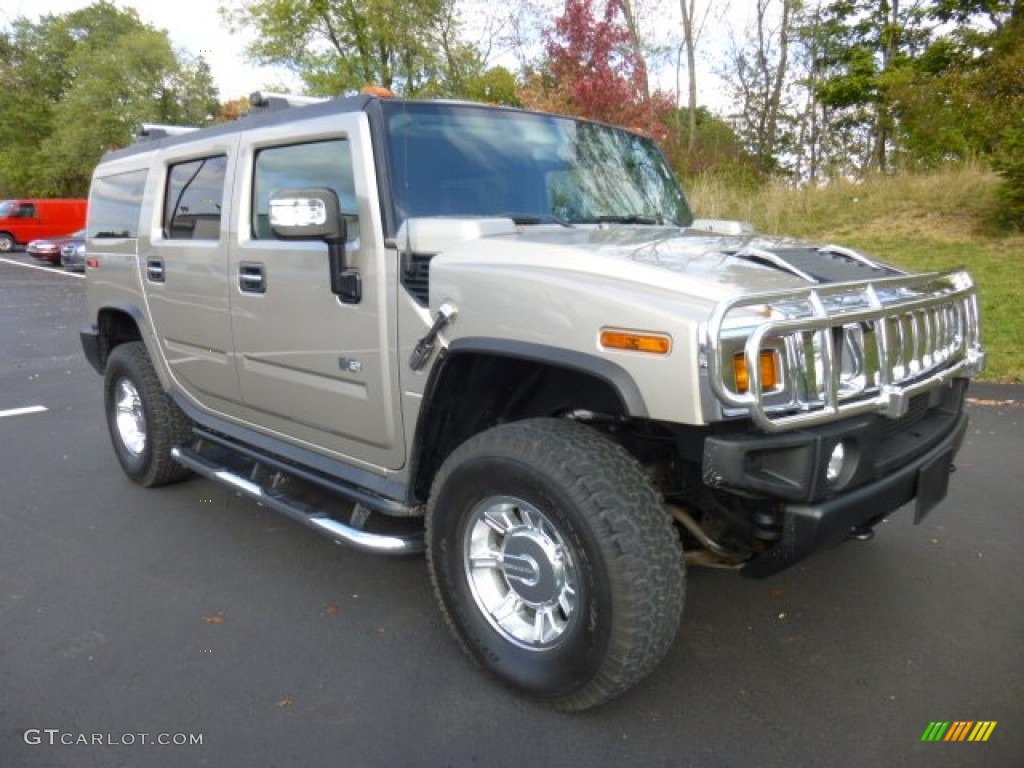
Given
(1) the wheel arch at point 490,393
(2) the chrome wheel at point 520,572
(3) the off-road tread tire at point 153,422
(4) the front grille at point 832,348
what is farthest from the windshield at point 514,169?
(3) the off-road tread tire at point 153,422

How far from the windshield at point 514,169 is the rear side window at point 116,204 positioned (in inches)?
86.6

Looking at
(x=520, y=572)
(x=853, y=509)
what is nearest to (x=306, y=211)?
(x=520, y=572)

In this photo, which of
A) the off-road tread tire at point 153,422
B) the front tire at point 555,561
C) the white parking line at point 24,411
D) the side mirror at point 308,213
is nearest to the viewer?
the front tire at point 555,561

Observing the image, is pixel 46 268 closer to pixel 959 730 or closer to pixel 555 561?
pixel 555 561

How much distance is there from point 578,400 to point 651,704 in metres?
1.04

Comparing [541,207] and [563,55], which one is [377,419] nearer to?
[541,207]

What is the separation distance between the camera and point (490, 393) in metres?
2.95

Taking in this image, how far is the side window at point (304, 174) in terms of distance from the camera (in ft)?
10.2

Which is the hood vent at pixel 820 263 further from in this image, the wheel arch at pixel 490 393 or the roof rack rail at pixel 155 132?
the roof rack rail at pixel 155 132

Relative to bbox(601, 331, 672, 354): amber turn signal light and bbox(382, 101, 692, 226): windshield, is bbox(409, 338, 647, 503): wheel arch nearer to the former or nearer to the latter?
bbox(601, 331, 672, 354): amber turn signal light

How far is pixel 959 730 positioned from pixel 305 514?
2440 mm

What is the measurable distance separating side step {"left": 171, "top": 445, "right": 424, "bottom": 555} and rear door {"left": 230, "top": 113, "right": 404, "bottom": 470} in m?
0.26

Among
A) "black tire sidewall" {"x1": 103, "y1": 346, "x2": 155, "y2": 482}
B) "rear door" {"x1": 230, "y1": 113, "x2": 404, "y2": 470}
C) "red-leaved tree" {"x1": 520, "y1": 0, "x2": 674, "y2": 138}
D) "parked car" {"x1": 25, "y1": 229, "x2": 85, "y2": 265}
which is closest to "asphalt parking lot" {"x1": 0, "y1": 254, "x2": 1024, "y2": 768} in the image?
"black tire sidewall" {"x1": 103, "y1": 346, "x2": 155, "y2": 482}

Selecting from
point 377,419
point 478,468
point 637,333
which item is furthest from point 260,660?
point 637,333
